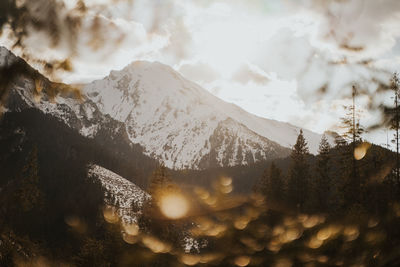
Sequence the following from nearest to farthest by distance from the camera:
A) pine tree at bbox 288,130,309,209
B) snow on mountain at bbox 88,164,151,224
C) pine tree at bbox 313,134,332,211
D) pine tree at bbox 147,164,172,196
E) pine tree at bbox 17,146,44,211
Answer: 1. pine tree at bbox 17,146,44,211
2. pine tree at bbox 147,164,172,196
3. pine tree at bbox 288,130,309,209
4. pine tree at bbox 313,134,332,211
5. snow on mountain at bbox 88,164,151,224

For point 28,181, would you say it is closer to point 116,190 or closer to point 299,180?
point 299,180

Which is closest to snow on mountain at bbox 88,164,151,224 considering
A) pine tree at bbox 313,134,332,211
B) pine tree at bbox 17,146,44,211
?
pine tree at bbox 313,134,332,211

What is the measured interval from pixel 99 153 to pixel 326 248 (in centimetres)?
19389

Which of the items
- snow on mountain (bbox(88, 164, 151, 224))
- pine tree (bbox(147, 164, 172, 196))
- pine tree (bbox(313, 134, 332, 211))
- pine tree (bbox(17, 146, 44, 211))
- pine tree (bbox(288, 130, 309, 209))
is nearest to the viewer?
pine tree (bbox(17, 146, 44, 211))

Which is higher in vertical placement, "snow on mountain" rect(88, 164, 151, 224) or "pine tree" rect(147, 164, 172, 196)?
"snow on mountain" rect(88, 164, 151, 224)

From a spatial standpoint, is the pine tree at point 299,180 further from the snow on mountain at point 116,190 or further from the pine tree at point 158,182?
the snow on mountain at point 116,190

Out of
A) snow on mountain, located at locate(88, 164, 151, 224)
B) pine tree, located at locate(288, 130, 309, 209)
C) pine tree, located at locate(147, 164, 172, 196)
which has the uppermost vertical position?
snow on mountain, located at locate(88, 164, 151, 224)

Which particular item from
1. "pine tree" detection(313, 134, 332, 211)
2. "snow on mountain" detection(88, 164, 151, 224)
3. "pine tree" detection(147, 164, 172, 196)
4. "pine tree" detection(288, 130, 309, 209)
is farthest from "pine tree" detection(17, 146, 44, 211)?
"snow on mountain" detection(88, 164, 151, 224)

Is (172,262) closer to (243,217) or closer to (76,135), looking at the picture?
(243,217)

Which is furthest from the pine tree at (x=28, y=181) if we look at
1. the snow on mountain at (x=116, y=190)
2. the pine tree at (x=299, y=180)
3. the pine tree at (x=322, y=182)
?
the snow on mountain at (x=116, y=190)

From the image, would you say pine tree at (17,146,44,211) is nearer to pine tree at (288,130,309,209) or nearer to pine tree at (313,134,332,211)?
pine tree at (288,130,309,209)

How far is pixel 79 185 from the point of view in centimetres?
12650

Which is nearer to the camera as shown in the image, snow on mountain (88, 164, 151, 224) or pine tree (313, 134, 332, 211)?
pine tree (313, 134, 332, 211)

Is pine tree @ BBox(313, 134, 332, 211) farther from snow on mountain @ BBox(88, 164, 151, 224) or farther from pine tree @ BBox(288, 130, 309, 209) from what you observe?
snow on mountain @ BBox(88, 164, 151, 224)
